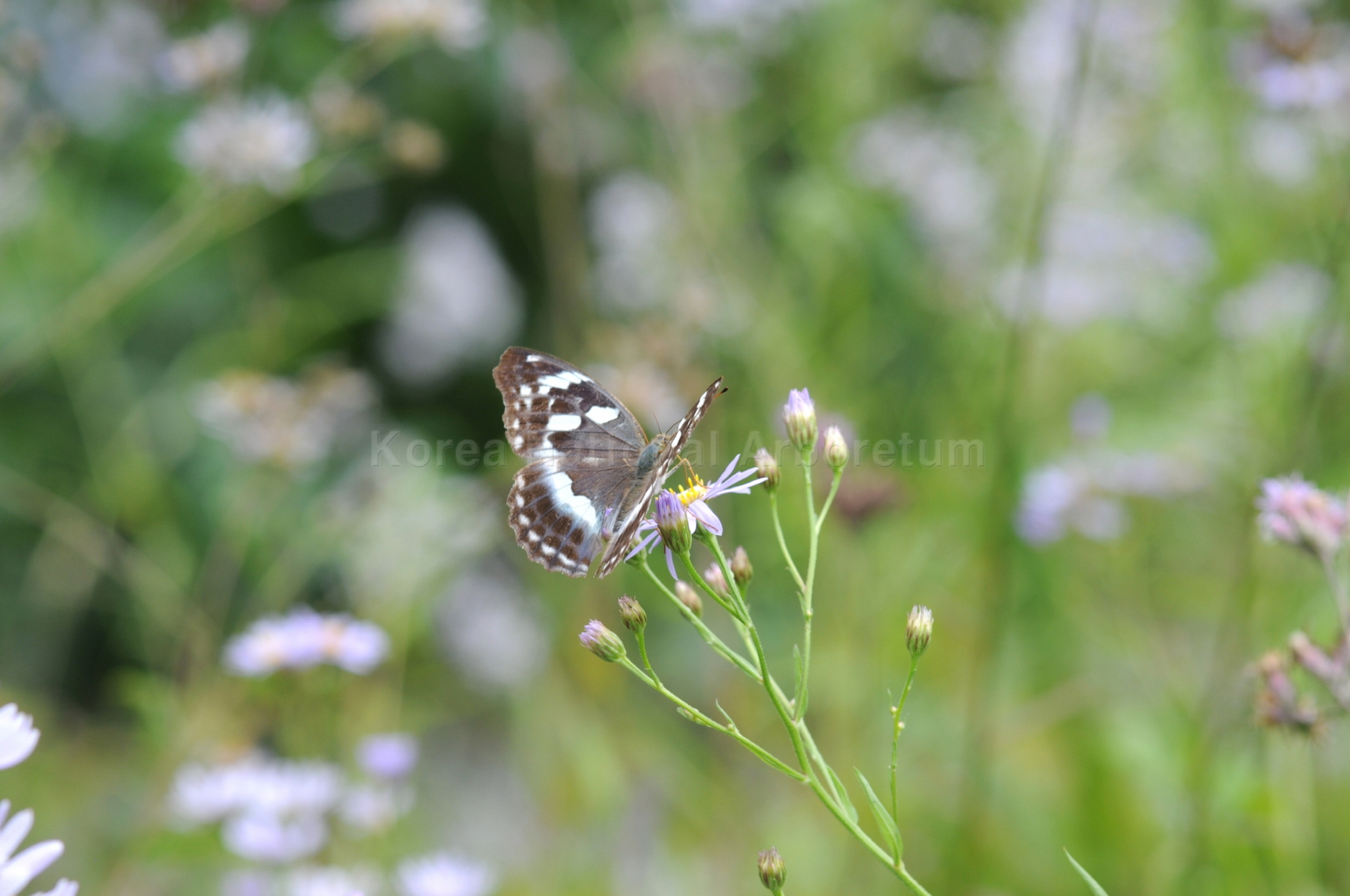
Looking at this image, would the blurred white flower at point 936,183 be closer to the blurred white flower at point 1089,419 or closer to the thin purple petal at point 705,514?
the blurred white flower at point 1089,419

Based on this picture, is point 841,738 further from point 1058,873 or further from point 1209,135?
point 1209,135

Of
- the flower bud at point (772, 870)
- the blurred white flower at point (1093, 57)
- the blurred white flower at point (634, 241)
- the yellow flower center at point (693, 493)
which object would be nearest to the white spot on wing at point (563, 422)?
the yellow flower center at point (693, 493)

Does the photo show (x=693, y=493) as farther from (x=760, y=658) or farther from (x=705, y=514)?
(x=760, y=658)

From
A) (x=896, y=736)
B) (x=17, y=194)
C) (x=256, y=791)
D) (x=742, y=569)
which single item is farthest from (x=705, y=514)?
(x=17, y=194)

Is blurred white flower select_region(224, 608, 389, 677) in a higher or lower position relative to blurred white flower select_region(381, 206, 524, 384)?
lower

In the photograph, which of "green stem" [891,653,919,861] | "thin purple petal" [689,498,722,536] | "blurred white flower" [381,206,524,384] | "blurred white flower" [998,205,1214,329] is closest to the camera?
Answer: "green stem" [891,653,919,861]

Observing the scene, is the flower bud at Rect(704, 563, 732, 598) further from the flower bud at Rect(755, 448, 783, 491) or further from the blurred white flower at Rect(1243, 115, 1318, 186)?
the blurred white flower at Rect(1243, 115, 1318, 186)

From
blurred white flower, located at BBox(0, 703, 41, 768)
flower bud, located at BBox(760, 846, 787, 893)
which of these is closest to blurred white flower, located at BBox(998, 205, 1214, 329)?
flower bud, located at BBox(760, 846, 787, 893)
